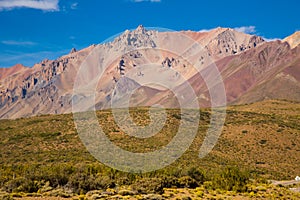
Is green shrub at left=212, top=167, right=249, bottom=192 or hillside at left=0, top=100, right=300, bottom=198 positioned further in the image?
hillside at left=0, top=100, right=300, bottom=198

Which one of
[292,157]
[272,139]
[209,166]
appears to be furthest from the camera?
[272,139]

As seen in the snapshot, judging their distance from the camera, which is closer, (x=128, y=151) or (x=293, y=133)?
(x=128, y=151)

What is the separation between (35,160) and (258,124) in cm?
6540

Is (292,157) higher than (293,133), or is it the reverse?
(293,133)

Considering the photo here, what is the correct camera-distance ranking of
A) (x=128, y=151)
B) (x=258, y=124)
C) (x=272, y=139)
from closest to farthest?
(x=128, y=151), (x=272, y=139), (x=258, y=124)

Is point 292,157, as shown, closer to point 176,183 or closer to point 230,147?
point 230,147

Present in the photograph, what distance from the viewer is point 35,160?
77562 millimetres

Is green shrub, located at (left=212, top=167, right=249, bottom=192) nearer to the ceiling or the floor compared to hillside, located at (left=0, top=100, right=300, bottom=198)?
nearer to the floor

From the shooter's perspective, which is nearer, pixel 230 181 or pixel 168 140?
pixel 230 181

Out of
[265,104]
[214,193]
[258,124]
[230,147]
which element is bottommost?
[214,193]

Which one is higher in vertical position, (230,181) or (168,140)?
(168,140)

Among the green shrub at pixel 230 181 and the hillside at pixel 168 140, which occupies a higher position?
the hillside at pixel 168 140

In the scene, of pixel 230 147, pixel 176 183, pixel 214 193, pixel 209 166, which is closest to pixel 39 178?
pixel 176 183

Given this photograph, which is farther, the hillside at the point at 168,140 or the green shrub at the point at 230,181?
the hillside at the point at 168,140
